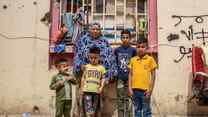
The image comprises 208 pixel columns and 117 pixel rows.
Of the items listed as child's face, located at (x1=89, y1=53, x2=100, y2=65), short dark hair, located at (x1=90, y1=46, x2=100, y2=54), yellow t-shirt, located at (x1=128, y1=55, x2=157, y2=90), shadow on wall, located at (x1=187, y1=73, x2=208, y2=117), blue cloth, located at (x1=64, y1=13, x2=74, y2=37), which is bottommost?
shadow on wall, located at (x1=187, y1=73, x2=208, y2=117)

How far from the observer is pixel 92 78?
383 inches

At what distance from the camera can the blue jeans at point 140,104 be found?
962 cm

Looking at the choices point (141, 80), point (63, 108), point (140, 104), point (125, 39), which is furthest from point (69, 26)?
point (140, 104)

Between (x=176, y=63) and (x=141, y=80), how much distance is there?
1306 millimetres

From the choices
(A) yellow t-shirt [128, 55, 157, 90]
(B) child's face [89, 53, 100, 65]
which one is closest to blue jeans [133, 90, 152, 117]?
(A) yellow t-shirt [128, 55, 157, 90]

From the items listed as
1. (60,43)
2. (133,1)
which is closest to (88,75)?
(60,43)

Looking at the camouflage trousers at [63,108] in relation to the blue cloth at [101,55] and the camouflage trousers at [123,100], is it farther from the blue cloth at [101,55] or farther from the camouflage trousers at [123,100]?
the camouflage trousers at [123,100]

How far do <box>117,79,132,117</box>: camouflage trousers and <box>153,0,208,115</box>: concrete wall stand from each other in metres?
0.69

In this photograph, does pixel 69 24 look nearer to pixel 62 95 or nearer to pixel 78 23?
pixel 78 23

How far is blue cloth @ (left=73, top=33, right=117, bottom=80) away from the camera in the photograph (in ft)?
33.1

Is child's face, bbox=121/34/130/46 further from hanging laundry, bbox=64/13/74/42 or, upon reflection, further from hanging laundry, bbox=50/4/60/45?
hanging laundry, bbox=50/4/60/45

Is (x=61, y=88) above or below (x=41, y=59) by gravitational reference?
below

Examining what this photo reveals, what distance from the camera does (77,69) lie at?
33.3 ft

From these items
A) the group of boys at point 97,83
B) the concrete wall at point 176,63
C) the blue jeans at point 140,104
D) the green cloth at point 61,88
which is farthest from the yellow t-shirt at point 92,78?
the concrete wall at point 176,63
